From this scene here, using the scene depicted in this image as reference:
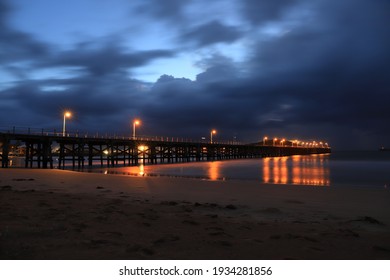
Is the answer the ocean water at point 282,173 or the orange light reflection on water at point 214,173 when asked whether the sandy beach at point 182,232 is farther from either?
the orange light reflection on water at point 214,173

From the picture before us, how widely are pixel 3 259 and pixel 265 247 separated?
3.63 m

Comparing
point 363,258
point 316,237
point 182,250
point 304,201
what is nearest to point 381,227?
point 316,237

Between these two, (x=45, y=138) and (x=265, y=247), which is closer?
(x=265, y=247)

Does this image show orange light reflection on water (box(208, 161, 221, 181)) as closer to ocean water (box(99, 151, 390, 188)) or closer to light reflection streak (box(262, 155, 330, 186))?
ocean water (box(99, 151, 390, 188))

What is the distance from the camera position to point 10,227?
539 cm

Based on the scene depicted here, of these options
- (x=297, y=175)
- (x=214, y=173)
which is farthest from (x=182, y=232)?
(x=297, y=175)

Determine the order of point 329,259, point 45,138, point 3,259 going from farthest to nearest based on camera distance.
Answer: point 45,138 → point 329,259 → point 3,259

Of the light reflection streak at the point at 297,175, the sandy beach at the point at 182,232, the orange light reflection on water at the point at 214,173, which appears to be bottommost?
the light reflection streak at the point at 297,175

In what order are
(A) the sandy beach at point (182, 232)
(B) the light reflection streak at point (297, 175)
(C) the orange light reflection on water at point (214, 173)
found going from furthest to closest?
1. (C) the orange light reflection on water at point (214, 173)
2. (B) the light reflection streak at point (297, 175)
3. (A) the sandy beach at point (182, 232)

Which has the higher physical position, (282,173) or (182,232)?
(182,232)

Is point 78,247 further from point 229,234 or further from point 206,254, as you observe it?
point 229,234

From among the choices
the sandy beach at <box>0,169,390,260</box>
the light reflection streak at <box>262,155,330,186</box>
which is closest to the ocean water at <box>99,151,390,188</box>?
the light reflection streak at <box>262,155,330,186</box>

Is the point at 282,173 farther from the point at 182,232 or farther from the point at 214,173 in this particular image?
the point at 182,232

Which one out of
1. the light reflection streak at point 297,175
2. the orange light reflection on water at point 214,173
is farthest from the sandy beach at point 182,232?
the orange light reflection on water at point 214,173
